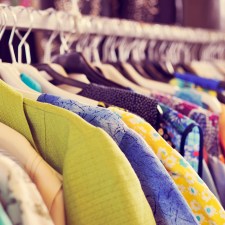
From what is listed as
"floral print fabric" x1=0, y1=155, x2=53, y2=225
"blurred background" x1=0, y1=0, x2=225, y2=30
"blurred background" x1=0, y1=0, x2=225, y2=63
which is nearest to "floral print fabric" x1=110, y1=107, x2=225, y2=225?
"floral print fabric" x1=0, y1=155, x2=53, y2=225

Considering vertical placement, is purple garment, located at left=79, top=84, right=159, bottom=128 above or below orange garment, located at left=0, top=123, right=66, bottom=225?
above

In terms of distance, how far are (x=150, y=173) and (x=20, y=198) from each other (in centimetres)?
16

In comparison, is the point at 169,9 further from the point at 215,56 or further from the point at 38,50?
the point at 38,50

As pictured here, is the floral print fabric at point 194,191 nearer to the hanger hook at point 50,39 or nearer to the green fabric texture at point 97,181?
the green fabric texture at point 97,181

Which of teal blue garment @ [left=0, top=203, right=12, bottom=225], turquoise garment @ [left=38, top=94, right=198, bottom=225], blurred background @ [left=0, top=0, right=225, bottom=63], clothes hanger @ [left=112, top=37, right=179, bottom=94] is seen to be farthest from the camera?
blurred background @ [left=0, top=0, right=225, bottom=63]

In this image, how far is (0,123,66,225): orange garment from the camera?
469 mm

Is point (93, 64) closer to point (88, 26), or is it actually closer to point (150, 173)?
point (88, 26)

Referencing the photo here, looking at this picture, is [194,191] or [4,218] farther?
[194,191]

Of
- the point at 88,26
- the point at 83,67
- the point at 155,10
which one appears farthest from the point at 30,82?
the point at 155,10

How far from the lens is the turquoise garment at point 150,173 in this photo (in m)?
0.51

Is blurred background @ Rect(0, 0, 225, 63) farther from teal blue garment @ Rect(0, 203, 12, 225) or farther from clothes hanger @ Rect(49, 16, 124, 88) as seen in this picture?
teal blue garment @ Rect(0, 203, 12, 225)

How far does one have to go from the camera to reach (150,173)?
522 millimetres

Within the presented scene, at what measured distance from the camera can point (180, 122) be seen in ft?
2.27

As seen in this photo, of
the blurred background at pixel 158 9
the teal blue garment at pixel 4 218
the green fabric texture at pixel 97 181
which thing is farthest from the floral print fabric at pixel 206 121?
the blurred background at pixel 158 9
